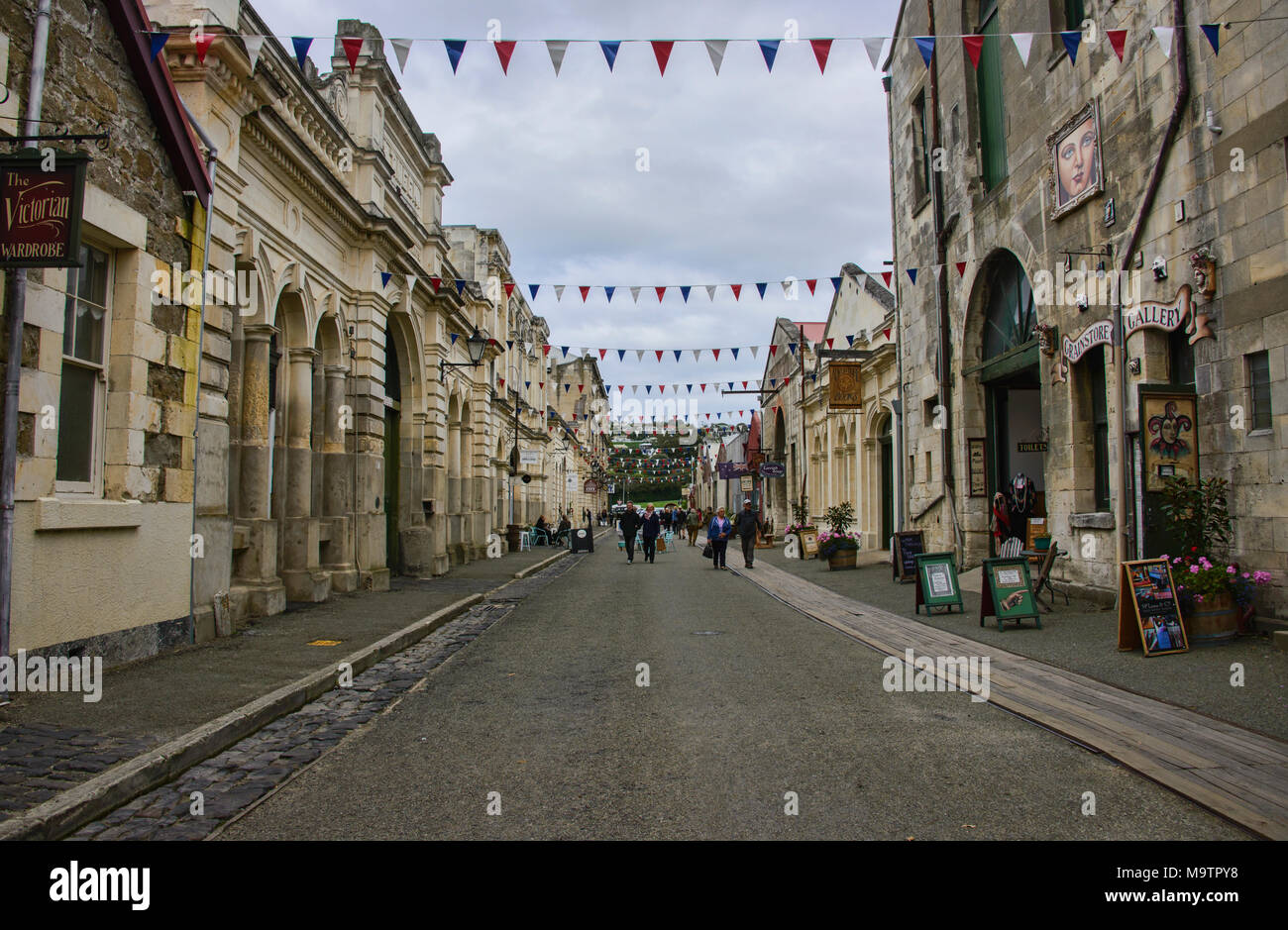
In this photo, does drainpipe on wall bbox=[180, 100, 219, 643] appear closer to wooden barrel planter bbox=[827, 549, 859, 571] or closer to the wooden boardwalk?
the wooden boardwalk

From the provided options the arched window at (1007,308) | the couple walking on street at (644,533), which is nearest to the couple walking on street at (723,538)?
the couple walking on street at (644,533)

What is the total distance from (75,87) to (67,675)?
4.90 meters

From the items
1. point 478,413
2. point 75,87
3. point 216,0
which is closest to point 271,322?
point 216,0

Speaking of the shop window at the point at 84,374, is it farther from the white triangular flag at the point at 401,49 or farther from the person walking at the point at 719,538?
the person walking at the point at 719,538

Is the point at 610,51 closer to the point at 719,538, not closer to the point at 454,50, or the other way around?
the point at 454,50

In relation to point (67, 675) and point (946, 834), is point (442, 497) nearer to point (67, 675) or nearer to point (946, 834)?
point (67, 675)

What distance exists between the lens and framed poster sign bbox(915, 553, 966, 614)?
40.8 ft

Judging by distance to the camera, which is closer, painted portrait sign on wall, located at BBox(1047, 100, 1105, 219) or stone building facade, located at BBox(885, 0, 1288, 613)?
stone building facade, located at BBox(885, 0, 1288, 613)

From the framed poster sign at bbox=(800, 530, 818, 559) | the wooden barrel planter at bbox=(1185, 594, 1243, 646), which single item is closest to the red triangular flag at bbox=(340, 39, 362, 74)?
the wooden barrel planter at bbox=(1185, 594, 1243, 646)

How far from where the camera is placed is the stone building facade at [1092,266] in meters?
9.20

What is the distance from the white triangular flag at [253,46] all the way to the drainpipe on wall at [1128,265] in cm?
1039

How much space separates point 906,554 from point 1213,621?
851 centimetres

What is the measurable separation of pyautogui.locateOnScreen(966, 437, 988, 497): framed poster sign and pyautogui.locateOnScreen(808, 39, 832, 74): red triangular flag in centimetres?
1014
